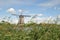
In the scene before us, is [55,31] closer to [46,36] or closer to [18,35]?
[46,36]

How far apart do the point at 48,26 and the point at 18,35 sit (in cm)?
118

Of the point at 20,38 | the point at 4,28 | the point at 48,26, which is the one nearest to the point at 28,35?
the point at 20,38

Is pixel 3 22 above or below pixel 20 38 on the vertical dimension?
above

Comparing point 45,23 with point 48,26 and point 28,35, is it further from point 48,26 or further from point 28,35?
point 28,35

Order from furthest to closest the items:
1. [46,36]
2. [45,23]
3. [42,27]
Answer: [45,23] → [42,27] → [46,36]

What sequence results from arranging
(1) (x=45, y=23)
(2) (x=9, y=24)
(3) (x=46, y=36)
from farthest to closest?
(2) (x=9, y=24) → (1) (x=45, y=23) → (3) (x=46, y=36)

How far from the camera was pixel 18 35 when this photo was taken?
6766 millimetres

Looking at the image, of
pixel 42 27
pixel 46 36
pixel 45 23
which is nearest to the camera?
pixel 46 36

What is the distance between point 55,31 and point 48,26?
0.43 metres

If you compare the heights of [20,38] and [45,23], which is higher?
[45,23]

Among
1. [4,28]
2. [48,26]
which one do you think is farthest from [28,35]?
[4,28]

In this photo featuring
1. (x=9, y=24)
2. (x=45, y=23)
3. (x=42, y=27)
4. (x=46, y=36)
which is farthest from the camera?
(x=9, y=24)

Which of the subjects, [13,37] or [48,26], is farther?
[48,26]

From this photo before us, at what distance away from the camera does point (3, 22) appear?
8.12 meters
